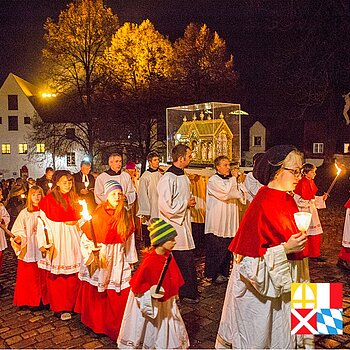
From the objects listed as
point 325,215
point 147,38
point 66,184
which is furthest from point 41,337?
point 147,38

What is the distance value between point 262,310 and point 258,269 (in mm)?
385

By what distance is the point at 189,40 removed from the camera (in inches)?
1137

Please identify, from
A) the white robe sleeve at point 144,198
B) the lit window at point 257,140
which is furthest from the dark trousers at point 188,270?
the lit window at point 257,140

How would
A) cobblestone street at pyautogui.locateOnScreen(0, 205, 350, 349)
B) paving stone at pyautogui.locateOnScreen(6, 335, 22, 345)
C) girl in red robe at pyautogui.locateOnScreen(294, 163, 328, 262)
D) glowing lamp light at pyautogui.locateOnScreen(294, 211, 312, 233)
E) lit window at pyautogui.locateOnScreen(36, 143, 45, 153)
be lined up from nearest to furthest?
glowing lamp light at pyautogui.locateOnScreen(294, 211, 312, 233) → cobblestone street at pyautogui.locateOnScreen(0, 205, 350, 349) → paving stone at pyautogui.locateOnScreen(6, 335, 22, 345) → girl in red robe at pyautogui.locateOnScreen(294, 163, 328, 262) → lit window at pyautogui.locateOnScreen(36, 143, 45, 153)

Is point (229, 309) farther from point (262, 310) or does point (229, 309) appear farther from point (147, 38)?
point (147, 38)

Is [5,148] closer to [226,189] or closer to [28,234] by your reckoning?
[28,234]

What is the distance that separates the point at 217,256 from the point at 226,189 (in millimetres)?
1205

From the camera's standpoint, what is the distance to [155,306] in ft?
13.8

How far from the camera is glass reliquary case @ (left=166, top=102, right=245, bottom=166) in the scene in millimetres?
11539

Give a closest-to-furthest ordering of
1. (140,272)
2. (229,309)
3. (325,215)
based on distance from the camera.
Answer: (229,309), (140,272), (325,215)

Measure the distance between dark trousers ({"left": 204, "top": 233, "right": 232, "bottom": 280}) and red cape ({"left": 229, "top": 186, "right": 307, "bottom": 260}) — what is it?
436 centimetres

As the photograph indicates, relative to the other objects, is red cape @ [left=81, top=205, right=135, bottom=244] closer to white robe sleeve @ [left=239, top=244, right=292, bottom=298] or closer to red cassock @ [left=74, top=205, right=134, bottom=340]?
red cassock @ [left=74, top=205, right=134, bottom=340]

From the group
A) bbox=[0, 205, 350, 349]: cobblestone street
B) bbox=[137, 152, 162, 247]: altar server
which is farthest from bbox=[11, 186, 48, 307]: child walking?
bbox=[137, 152, 162, 247]: altar server

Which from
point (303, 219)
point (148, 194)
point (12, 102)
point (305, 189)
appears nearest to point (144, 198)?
point (148, 194)
